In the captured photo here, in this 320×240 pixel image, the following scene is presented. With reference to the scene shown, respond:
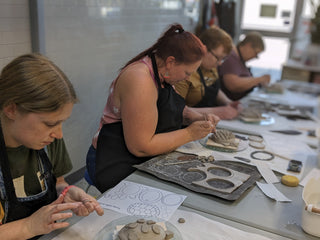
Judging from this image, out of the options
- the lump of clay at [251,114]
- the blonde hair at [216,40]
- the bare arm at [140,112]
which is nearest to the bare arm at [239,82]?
the blonde hair at [216,40]

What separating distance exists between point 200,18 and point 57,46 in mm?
2709

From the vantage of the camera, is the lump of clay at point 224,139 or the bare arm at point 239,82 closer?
the lump of clay at point 224,139

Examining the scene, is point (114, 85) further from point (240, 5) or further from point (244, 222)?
point (240, 5)

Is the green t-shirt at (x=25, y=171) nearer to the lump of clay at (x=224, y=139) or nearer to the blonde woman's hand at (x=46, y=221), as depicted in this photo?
the blonde woman's hand at (x=46, y=221)

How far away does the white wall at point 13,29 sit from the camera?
194cm

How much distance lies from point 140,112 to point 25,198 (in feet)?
1.90

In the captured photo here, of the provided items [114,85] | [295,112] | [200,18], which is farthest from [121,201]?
[200,18]

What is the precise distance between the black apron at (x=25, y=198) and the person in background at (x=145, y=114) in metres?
0.34

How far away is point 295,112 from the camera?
2.62 m

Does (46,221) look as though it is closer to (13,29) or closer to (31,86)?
(31,86)

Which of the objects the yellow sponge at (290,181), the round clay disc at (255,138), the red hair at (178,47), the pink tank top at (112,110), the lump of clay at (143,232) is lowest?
the yellow sponge at (290,181)

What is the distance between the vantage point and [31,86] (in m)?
1.00

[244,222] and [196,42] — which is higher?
[196,42]

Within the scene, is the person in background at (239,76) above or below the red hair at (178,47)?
below
